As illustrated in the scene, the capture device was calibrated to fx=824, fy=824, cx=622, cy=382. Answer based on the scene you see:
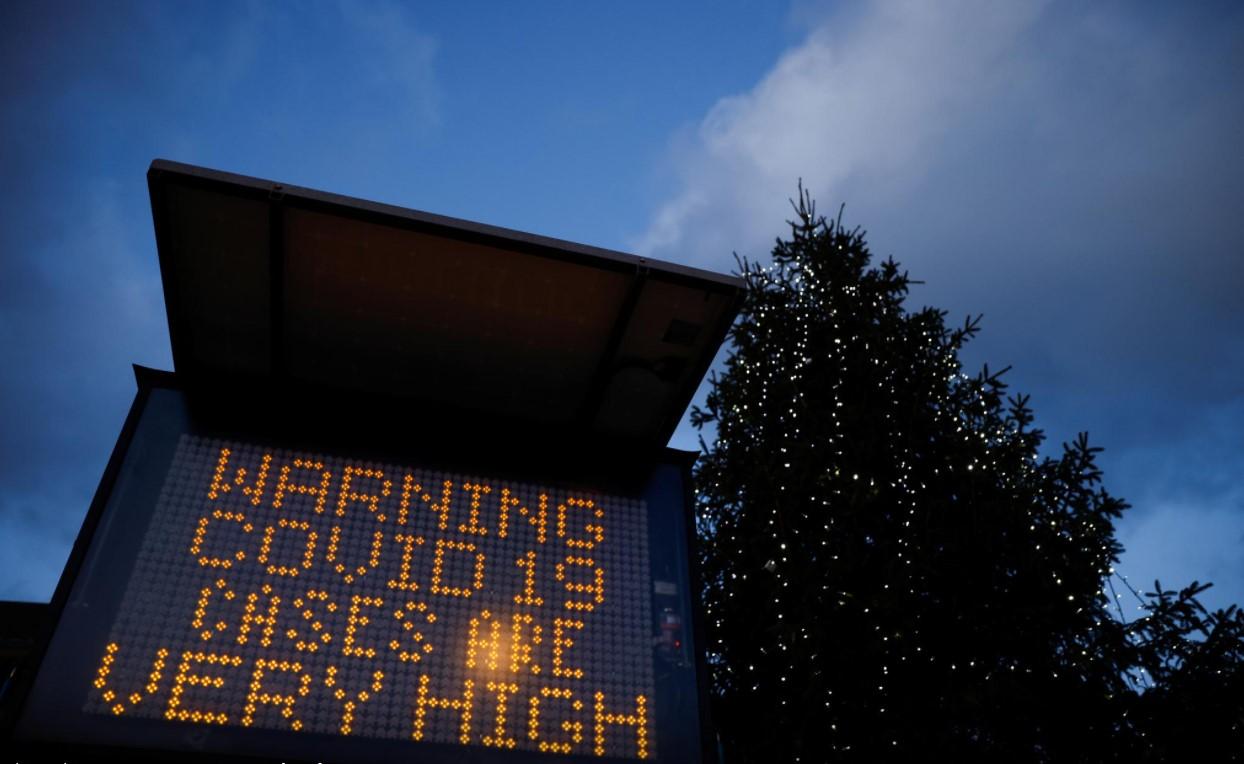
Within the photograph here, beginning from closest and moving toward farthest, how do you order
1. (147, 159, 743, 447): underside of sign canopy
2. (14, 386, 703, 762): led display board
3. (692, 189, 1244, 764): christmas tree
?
(14, 386, 703, 762): led display board, (147, 159, 743, 447): underside of sign canopy, (692, 189, 1244, 764): christmas tree

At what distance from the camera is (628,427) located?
178 inches

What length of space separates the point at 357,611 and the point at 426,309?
1.38m

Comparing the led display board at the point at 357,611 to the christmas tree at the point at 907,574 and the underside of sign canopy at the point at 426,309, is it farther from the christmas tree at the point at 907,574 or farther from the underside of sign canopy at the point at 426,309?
the christmas tree at the point at 907,574

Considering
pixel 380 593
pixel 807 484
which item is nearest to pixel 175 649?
pixel 380 593

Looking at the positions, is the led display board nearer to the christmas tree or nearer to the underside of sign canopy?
the underside of sign canopy

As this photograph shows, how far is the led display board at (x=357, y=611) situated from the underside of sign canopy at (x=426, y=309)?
37 cm

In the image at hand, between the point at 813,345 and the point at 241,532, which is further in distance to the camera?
the point at 813,345

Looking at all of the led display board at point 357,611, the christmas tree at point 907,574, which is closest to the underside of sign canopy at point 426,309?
the led display board at point 357,611

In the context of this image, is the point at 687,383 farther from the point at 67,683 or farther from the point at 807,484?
the point at 807,484

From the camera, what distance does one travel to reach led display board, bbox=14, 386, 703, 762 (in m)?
3.21

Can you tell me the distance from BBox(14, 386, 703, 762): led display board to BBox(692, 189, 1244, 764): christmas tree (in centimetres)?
377

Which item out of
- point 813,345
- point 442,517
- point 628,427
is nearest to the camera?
point 442,517

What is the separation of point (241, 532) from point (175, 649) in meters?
0.56

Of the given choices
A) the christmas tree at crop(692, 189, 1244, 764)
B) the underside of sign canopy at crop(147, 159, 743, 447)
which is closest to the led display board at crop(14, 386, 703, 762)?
the underside of sign canopy at crop(147, 159, 743, 447)
